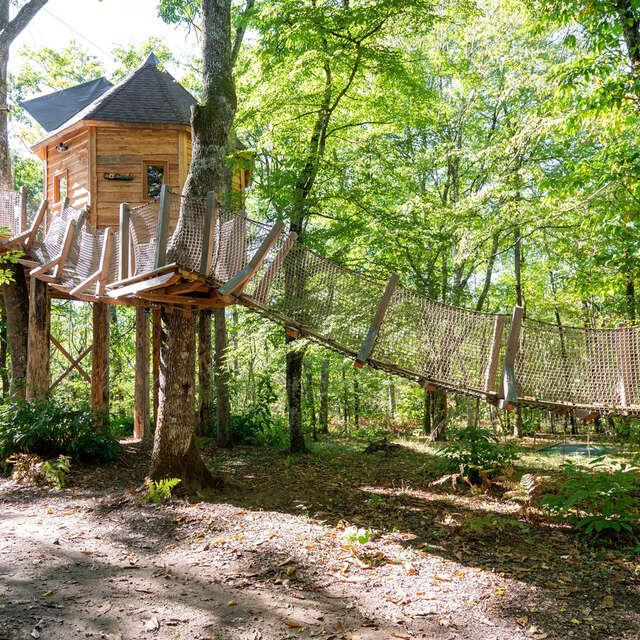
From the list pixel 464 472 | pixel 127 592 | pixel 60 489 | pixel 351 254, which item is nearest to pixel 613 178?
pixel 464 472

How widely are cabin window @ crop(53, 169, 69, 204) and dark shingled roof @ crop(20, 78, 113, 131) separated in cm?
147

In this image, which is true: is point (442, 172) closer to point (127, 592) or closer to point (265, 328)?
point (265, 328)

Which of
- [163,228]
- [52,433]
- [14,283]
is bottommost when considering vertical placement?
[52,433]

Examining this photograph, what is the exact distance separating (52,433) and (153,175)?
5.36 metres

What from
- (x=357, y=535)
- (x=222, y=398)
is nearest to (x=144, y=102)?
(x=222, y=398)

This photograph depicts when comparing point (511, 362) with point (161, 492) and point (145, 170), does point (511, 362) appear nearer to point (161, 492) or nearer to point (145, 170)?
point (161, 492)

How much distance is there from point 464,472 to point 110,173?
8.41m

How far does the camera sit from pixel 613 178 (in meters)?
6.60

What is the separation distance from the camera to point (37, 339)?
8633 millimetres

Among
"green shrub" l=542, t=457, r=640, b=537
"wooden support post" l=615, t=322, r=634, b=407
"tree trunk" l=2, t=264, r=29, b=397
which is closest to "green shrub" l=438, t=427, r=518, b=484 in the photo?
"green shrub" l=542, t=457, r=640, b=537

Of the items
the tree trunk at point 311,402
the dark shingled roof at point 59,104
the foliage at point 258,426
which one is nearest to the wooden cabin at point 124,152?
the dark shingled roof at point 59,104

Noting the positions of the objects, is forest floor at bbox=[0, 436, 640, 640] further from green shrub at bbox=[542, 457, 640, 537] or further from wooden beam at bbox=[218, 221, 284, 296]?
wooden beam at bbox=[218, 221, 284, 296]

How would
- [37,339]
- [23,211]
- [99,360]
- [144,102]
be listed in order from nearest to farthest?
1. [37,339]
2. [23,211]
3. [99,360]
4. [144,102]

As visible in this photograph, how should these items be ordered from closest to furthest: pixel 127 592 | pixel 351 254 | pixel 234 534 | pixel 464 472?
pixel 127 592, pixel 234 534, pixel 464 472, pixel 351 254
